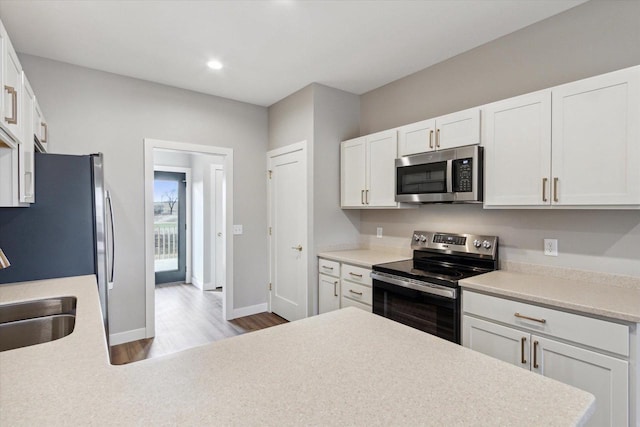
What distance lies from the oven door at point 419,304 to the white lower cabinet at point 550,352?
80mm

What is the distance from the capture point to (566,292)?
1.83m

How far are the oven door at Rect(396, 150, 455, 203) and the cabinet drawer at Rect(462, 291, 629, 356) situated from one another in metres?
0.81

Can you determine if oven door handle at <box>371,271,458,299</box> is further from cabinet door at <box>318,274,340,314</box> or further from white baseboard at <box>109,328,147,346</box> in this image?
white baseboard at <box>109,328,147,346</box>

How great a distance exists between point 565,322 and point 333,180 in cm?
237

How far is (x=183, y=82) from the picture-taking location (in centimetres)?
338

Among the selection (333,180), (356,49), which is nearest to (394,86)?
(356,49)

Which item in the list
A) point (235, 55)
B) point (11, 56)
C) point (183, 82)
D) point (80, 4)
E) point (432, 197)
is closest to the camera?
point (11, 56)

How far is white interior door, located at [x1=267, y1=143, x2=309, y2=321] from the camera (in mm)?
3549

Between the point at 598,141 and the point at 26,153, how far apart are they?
10.3 feet

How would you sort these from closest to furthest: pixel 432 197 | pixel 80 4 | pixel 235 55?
pixel 80 4 < pixel 432 197 < pixel 235 55

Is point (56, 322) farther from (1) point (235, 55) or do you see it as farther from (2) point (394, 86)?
(2) point (394, 86)

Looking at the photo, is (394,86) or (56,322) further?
(394,86)

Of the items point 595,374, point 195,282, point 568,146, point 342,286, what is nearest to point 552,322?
point 595,374

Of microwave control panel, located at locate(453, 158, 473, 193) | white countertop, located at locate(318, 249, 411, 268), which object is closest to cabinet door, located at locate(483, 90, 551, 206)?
microwave control panel, located at locate(453, 158, 473, 193)
